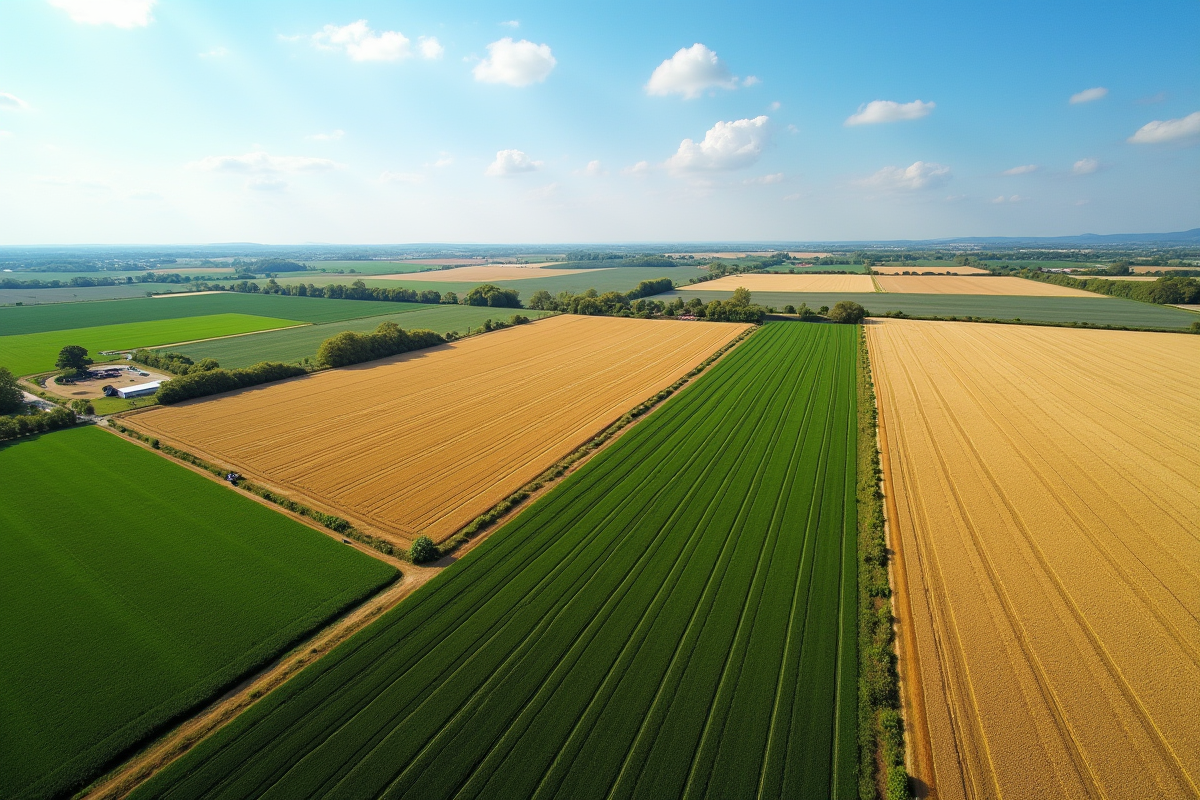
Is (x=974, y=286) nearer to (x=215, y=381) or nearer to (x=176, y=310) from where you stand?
(x=215, y=381)

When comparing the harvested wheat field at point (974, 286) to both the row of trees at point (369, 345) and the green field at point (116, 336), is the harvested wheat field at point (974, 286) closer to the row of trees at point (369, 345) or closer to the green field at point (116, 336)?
the row of trees at point (369, 345)

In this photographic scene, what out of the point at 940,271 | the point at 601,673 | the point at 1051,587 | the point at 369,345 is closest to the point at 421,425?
the point at 601,673

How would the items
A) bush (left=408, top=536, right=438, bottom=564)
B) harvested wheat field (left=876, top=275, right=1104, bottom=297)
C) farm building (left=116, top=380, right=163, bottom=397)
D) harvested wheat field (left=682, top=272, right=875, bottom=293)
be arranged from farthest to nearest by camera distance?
harvested wheat field (left=682, top=272, right=875, bottom=293) → harvested wheat field (left=876, top=275, right=1104, bottom=297) → farm building (left=116, top=380, right=163, bottom=397) → bush (left=408, top=536, right=438, bottom=564)

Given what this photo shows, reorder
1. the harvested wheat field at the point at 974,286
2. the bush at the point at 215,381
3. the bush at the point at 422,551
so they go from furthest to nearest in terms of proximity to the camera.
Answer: the harvested wheat field at the point at 974,286
the bush at the point at 215,381
the bush at the point at 422,551

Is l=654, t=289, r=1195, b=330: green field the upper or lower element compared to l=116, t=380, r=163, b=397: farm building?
upper

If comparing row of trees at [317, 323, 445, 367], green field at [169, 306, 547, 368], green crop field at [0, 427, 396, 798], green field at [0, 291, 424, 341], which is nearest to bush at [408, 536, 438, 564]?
green crop field at [0, 427, 396, 798]

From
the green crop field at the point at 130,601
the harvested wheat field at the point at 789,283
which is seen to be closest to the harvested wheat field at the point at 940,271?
the harvested wheat field at the point at 789,283

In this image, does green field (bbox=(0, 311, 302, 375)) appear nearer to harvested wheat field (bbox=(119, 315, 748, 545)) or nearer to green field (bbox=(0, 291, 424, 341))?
green field (bbox=(0, 291, 424, 341))

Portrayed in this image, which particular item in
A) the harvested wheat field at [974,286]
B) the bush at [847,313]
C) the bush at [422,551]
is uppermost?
the harvested wheat field at [974,286]
